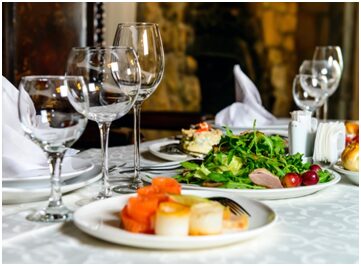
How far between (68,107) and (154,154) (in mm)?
663

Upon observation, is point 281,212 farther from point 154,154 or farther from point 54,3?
point 54,3

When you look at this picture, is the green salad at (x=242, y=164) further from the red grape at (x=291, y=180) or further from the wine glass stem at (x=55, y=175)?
the wine glass stem at (x=55, y=175)

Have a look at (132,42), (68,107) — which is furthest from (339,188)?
(68,107)

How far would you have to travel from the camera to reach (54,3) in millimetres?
3588

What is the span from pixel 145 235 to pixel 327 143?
0.74 meters

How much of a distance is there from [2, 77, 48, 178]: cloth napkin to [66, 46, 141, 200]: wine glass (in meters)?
0.14

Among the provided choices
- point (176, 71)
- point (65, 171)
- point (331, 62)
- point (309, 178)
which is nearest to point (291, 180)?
point (309, 178)

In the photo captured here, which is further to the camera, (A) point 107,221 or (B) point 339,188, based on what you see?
(B) point 339,188

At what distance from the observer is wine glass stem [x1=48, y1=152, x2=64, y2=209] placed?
945mm

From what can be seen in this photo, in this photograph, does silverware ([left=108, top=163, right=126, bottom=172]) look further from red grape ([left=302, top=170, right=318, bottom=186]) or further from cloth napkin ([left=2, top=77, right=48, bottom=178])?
red grape ([left=302, top=170, right=318, bottom=186])

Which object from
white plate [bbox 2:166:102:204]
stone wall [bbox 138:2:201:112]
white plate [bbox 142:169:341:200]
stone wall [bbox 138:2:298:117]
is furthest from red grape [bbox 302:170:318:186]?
stone wall [bbox 138:2:201:112]

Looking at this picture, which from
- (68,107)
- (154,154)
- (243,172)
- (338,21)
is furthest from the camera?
(338,21)

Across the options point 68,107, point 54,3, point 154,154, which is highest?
point 54,3

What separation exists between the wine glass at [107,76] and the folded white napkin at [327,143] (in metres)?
0.52
